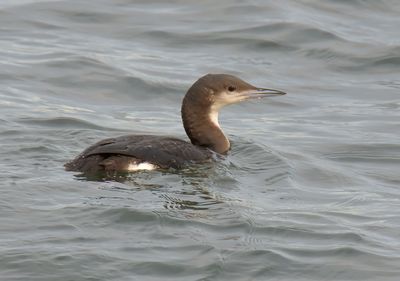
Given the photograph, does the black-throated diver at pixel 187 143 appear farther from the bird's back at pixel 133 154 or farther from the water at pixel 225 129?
the water at pixel 225 129

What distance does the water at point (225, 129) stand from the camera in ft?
29.6

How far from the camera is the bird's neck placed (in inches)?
479

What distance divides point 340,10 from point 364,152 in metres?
6.47

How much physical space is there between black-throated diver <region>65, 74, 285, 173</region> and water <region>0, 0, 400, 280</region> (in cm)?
15

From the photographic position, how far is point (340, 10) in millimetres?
→ 18906

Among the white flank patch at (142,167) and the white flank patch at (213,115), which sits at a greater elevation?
the white flank patch at (213,115)

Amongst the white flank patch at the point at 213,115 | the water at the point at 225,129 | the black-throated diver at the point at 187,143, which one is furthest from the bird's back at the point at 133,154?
the white flank patch at the point at 213,115

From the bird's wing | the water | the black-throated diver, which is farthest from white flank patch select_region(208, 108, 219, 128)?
the bird's wing

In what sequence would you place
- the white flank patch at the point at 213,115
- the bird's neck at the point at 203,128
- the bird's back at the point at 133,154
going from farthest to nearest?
the white flank patch at the point at 213,115 < the bird's neck at the point at 203,128 < the bird's back at the point at 133,154

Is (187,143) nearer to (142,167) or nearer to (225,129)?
(142,167)

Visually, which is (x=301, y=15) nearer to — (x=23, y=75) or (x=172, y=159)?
(x=23, y=75)

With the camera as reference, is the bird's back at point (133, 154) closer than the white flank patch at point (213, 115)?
Yes

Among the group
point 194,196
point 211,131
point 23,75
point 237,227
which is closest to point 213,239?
point 237,227

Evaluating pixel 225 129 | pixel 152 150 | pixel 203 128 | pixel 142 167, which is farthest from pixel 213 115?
pixel 142 167
